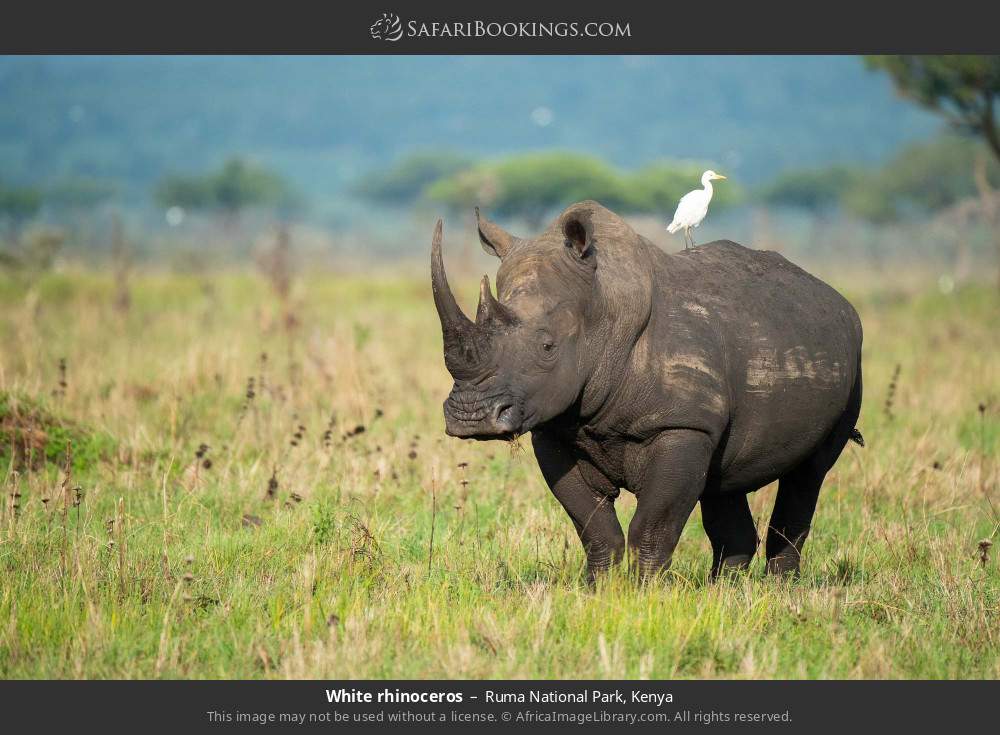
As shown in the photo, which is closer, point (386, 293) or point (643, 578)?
point (643, 578)

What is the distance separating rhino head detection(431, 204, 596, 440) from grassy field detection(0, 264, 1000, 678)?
2.88ft

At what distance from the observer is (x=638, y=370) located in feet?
19.7

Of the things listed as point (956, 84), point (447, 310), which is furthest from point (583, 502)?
point (956, 84)

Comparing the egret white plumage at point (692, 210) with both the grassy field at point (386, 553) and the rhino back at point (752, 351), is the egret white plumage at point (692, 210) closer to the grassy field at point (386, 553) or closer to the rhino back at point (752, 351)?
the rhino back at point (752, 351)

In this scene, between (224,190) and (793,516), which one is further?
(224,190)

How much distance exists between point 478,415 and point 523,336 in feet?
1.39

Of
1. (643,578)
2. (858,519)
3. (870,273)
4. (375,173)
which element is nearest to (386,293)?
(858,519)

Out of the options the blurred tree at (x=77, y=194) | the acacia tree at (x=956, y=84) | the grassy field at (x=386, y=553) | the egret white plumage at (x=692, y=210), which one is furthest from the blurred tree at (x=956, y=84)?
the blurred tree at (x=77, y=194)

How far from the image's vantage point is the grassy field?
5555 millimetres

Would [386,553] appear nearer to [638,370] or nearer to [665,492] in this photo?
[665,492]

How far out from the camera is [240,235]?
9281cm
